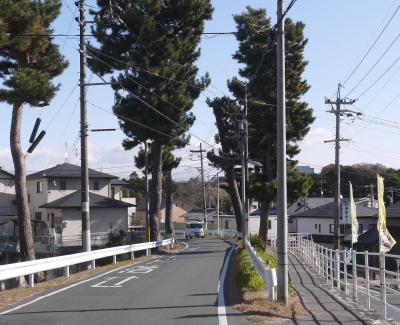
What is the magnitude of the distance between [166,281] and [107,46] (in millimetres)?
21469

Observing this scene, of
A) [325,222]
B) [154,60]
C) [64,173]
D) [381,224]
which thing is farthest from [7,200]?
[381,224]

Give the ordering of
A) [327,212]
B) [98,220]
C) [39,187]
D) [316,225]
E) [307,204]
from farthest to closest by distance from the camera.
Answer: [307,204] < [316,225] < [327,212] < [39,187] < [98,220]

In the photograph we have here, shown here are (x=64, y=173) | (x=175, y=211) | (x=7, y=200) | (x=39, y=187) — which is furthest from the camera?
(x=175, y=211)

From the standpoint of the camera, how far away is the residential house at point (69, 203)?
2009 inches

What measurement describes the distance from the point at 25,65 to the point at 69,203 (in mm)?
26118

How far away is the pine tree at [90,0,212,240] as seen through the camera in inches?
1422

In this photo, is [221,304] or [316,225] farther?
[316,225]

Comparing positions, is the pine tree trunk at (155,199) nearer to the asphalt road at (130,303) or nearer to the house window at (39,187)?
the house window at (39,187)

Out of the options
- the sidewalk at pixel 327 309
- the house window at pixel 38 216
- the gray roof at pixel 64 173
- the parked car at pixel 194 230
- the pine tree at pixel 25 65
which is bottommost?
the parked car at pixel 194 230

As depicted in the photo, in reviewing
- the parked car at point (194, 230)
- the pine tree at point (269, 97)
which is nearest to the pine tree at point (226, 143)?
the pine tree at point (269, 97)

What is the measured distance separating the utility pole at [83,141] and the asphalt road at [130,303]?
15.3 ft

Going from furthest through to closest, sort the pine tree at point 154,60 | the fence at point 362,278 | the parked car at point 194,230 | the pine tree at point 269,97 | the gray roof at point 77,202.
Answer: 1. the parked car at point 194,230
2. the gray roof at point 77,202
3. the pine tree at point 269,97
4. the pine tree at point 154,60
5. the fence at point 362,278

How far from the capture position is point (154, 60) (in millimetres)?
37625

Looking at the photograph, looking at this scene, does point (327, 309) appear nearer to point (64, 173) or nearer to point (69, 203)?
point (69, 203)
